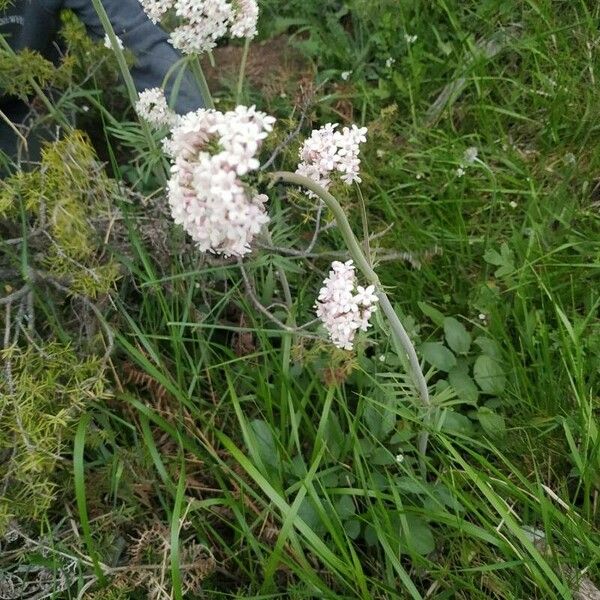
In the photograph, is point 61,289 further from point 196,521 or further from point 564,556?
point 564,556

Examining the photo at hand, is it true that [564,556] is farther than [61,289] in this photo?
No

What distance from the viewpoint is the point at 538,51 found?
2.88m

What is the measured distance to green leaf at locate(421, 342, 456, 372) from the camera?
2242mm

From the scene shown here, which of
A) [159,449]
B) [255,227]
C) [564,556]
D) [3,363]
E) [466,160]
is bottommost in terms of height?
[564,556]

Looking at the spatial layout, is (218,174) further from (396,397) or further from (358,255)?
(396,397)

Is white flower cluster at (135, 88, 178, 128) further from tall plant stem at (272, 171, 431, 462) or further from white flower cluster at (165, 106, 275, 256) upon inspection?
white flower cluster at (165, 106, 275, 256)

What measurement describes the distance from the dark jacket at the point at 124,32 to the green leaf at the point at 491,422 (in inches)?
61.1

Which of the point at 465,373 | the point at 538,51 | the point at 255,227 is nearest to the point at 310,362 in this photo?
the point at 465,373

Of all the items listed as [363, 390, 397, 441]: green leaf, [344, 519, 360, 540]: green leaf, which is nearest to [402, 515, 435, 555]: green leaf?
[344, 519, 360, 540]: green leaf

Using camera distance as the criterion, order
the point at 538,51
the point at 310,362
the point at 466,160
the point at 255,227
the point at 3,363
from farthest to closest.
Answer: the point at 538,51 < the point at 466,160 < the point at 310,362 < the point at 3,363 < the point at 255,227

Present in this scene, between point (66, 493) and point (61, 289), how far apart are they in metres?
0.64

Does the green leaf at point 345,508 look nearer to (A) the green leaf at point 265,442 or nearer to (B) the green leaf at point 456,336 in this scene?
(A) the green leaf at point 265,442

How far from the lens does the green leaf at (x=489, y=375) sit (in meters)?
2.20

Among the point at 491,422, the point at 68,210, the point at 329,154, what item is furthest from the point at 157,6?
the point at 491,422
